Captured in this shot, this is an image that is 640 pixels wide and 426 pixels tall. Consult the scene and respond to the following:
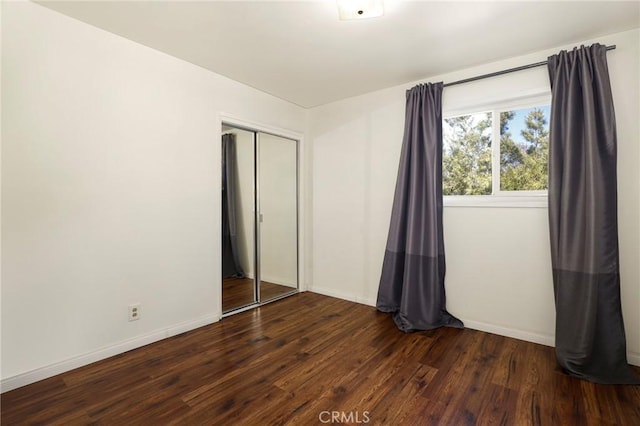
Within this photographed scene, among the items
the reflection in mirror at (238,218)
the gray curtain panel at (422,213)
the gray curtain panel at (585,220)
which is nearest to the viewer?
the gray curtain panel at (585,220)

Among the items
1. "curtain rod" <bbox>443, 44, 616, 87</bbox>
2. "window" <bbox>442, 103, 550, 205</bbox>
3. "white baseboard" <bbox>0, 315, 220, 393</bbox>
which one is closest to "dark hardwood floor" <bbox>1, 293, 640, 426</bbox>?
"white baseboard" <bbox>0, 315, 220, 393</bbox>

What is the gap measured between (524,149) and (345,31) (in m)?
1.86

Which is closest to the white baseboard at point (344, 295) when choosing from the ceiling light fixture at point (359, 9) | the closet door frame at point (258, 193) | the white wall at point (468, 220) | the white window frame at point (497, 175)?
the white wall at point (468, 220)

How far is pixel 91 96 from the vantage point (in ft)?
7.16

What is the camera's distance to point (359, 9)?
6.06 feet

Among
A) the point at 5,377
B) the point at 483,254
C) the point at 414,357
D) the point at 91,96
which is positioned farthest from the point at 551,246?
the point at 5,377

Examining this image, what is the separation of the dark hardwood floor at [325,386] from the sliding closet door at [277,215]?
3.45 ft

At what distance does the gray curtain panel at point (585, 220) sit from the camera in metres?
2.11

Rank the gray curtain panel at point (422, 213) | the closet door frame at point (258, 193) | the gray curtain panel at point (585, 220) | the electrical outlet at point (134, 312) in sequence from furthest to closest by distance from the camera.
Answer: the closet door frame at point (258, 193) < the gray curtain panel at point (422, 213) < the electrical outlet at point (134, 312) < the gray curtain panel at point (585, 220)

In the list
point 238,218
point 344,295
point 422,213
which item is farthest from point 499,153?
point 238,218

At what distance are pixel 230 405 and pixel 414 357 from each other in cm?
137

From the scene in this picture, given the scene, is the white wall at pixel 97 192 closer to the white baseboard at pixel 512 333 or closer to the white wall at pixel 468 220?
the white wall at pixel 468 220

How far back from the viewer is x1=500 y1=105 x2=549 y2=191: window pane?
2.62 metres

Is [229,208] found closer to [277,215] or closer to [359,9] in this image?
[277,215]
